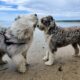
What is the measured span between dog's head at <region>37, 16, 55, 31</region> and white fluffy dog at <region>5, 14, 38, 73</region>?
2.31ft

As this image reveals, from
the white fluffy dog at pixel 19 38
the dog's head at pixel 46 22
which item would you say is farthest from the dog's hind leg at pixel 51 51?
the white fluffy dog at pixel 19 38

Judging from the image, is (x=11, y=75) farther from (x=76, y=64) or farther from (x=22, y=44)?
(x=76, y=64)

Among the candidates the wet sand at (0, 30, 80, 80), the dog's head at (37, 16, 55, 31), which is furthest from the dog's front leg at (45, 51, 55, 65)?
the dog's head at (37, 16, 55, 31)

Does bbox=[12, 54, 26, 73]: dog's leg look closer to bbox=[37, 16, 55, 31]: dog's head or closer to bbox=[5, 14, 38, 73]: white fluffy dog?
bbox=[5, 14, 38, 73]: white fluffy dog

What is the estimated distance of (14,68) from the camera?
494 cm

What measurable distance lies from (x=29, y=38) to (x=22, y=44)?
0.66 ft

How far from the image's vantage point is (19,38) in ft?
15.0

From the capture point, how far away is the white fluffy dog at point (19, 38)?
14.9ft

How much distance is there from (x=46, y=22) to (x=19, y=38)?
1093mm

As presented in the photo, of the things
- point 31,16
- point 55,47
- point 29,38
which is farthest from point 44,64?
point 31,16

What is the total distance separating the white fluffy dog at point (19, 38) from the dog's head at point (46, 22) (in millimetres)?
705

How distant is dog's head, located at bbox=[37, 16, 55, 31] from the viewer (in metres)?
5.37

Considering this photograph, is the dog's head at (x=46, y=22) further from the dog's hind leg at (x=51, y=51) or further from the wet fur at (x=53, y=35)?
the dog's hind leg at (x=51, y=51)

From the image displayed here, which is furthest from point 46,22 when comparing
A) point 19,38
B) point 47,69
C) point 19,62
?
point 19,62
